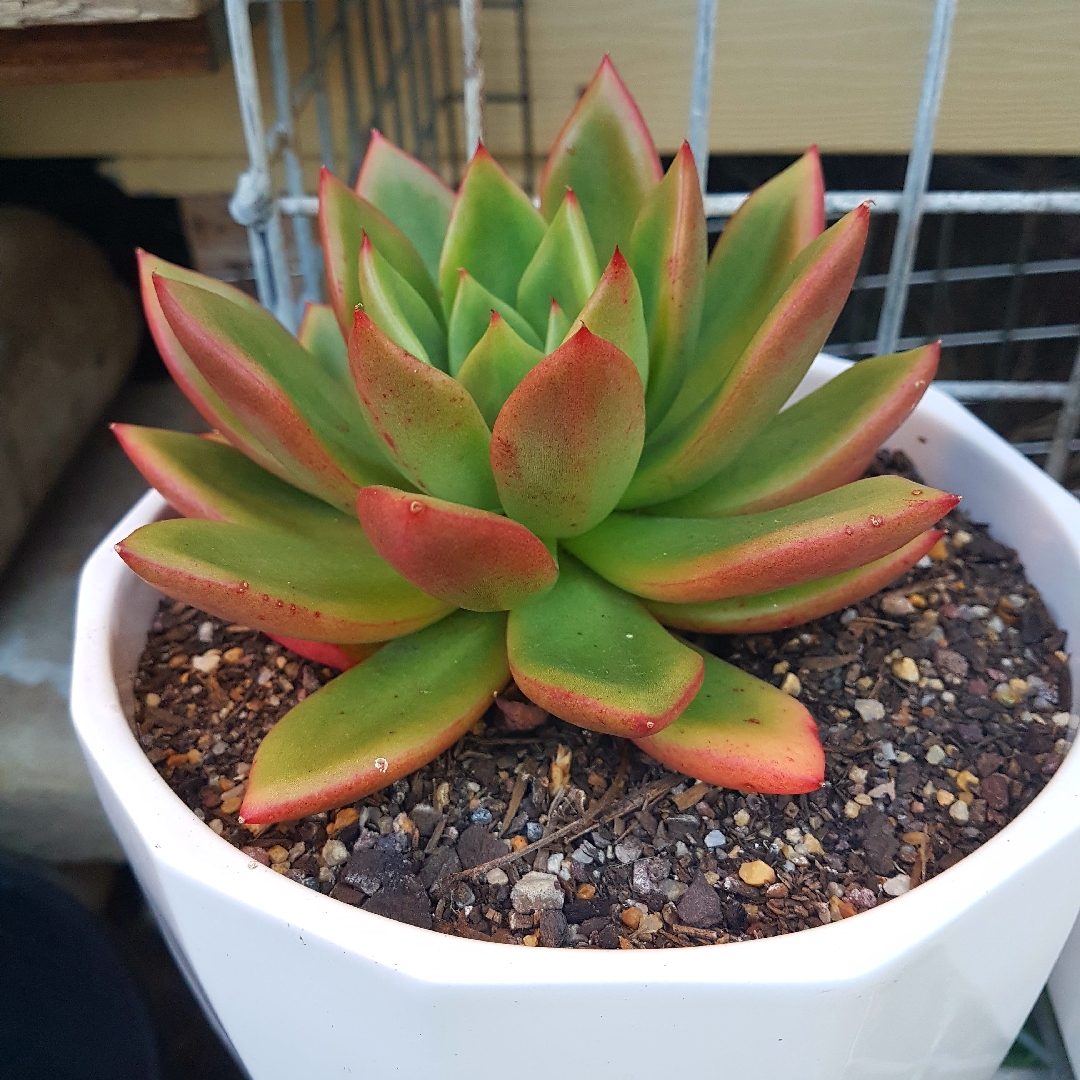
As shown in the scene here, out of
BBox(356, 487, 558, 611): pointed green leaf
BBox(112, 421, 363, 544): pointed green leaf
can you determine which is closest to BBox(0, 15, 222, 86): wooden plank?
BBox(112, 421, 363, 544): pointed green leaf

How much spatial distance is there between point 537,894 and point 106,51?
0.88 m

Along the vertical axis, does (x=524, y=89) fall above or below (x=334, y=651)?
above

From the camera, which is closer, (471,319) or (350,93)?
(471,319)

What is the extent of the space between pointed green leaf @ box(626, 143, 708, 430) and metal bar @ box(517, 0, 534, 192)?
73 centimetres

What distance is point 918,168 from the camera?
737 millimetres

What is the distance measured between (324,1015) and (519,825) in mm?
141

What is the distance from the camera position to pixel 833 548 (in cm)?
44

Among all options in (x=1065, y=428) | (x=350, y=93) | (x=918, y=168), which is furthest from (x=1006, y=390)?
(x=350, y=93)

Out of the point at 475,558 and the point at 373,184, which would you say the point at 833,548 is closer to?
the point at 475,558

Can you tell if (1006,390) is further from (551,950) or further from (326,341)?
(551,950)

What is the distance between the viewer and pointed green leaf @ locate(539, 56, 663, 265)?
0.65 metres

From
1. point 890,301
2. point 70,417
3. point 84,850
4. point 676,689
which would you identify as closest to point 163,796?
point 676,689

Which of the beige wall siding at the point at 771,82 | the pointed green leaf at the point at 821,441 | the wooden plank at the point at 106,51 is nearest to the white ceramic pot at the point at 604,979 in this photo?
the pointed green leaf at the point at 821,441

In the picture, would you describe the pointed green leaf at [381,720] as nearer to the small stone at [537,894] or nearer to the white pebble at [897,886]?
the small stone at [537,894]
